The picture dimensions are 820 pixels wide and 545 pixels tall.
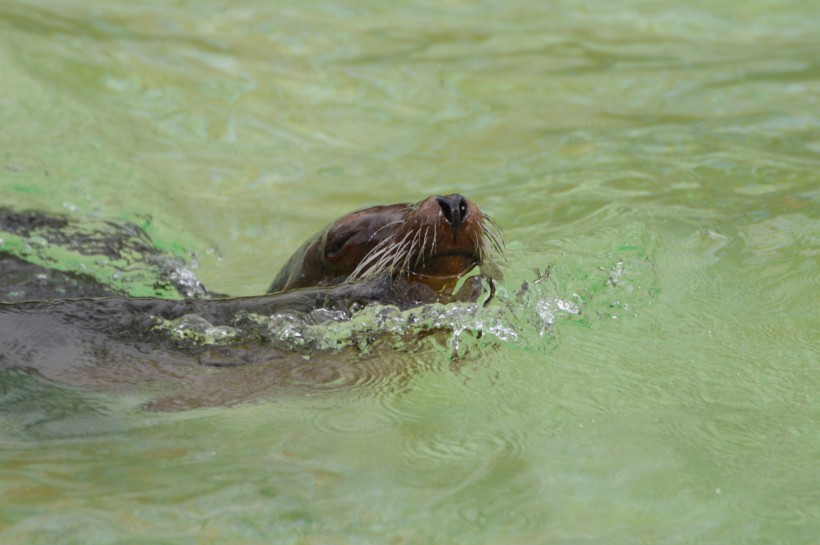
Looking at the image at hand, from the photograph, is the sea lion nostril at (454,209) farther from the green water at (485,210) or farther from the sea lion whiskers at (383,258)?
the green water at (485,210)

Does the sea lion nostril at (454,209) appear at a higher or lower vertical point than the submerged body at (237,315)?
higher

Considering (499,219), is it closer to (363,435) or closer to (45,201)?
(45,201)

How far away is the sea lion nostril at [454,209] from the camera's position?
3.74 metres

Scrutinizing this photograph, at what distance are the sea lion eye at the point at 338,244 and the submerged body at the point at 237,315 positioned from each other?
144mm

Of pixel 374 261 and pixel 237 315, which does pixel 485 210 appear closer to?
pixel 374 261

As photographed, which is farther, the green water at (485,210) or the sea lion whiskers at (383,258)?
the sea lion whiskers at (383,258)

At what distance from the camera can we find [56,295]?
514cm

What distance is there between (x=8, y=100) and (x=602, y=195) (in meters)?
3.85

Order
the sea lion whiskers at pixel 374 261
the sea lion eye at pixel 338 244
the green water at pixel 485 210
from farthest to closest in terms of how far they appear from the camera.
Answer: the sea lion eye at pixel 338 244, the sea lion whiskers at pixel 374 261, the green water at pixel 485 210

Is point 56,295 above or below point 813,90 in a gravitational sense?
below

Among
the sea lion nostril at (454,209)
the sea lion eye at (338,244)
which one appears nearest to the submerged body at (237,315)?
the sea lion nostril at (454,209)

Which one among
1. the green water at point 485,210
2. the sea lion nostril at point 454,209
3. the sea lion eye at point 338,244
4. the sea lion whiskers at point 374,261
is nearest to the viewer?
the green water at point 485,210

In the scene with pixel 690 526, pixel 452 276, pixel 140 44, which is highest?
pixel 140 44


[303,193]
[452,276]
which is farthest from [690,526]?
[303,193]
